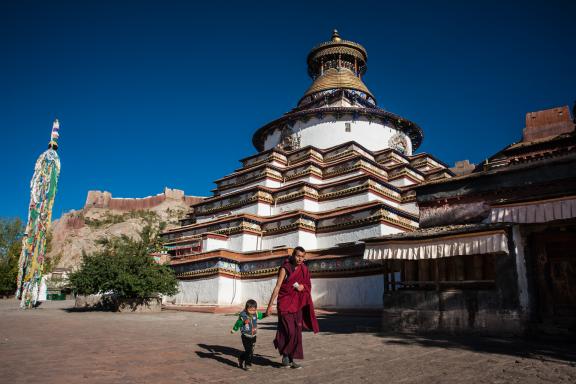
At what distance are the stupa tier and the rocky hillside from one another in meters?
39.3

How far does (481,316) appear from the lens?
949 centimetres

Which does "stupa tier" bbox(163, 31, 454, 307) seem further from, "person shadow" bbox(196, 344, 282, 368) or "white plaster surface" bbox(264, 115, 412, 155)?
"person shadow" bbox(196, 344, 282, 368)

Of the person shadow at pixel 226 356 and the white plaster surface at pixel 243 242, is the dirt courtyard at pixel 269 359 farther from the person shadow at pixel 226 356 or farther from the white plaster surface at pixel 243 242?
the white plaster surface at pixel 243 242

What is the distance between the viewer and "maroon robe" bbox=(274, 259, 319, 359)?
593 centimetres

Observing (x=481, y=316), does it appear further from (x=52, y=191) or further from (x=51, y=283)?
(x=51, y=283)

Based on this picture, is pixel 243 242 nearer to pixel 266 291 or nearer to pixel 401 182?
pixel 266 291

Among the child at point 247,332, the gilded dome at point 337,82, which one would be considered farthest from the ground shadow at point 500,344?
the gilded dome at point 337,82

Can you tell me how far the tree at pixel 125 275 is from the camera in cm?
1670

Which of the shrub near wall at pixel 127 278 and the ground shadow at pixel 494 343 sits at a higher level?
the shrub near wall at pixel 127 278

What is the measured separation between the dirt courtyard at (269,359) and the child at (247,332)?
0.50ft

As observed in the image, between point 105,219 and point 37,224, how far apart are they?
199 feet

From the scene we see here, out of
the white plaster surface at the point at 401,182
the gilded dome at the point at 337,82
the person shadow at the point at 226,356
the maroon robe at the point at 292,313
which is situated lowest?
the person shadow at the point at 226,356

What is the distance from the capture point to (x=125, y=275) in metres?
16.5

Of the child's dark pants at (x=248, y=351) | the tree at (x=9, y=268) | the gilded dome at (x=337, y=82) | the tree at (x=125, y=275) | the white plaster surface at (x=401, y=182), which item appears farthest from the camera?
the gilded dome at (x=337, y=82)
